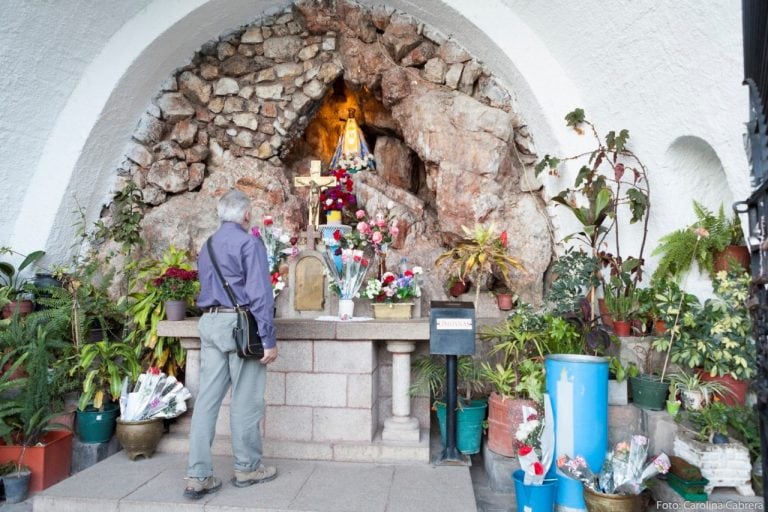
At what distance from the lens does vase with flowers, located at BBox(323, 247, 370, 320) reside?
13.4 ft

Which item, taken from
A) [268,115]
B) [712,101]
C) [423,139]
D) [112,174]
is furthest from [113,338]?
[712,101]

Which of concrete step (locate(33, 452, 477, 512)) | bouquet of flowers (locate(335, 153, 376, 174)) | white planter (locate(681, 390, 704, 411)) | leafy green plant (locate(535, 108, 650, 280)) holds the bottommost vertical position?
concrete step (locate(33, 452, 477, 512))

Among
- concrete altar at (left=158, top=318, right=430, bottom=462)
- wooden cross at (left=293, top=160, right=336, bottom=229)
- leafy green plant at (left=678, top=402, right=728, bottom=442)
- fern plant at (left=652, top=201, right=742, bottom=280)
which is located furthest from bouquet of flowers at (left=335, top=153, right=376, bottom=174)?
leafy green plant at (left=678, top=402, right=728, bottom=442)

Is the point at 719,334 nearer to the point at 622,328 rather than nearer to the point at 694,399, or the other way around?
the point at 694,399

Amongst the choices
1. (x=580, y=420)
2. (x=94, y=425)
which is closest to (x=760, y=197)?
(x=580, y=420)

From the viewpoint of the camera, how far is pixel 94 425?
12.4ft

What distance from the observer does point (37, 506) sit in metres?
2.86

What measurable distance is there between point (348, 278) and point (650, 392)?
257 cm

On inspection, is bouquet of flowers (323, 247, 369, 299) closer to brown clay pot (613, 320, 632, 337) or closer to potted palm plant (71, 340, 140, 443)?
potted palm plant (71, 340, 140, 443)

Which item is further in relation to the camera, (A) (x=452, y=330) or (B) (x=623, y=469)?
(A) (x=452, y=330)

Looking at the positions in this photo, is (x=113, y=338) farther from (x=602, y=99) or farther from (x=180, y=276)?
(x=602, y=99)

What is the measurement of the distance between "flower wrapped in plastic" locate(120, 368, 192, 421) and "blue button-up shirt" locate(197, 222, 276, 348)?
1298 millimetres

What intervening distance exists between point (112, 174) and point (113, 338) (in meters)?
2.21

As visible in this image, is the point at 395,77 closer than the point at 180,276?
No
